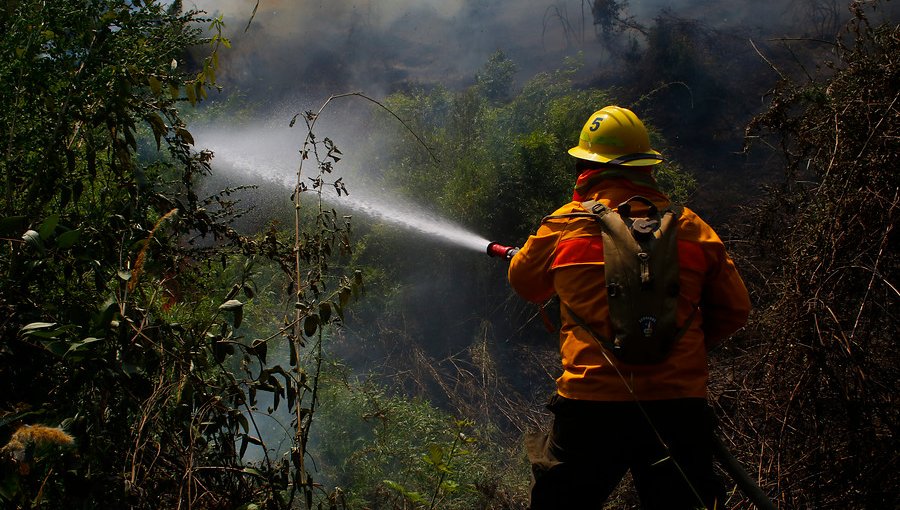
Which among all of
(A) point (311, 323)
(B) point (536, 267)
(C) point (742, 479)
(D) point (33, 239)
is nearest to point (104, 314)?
(D) point (33, 239)

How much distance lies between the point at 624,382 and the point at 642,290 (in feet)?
1.10

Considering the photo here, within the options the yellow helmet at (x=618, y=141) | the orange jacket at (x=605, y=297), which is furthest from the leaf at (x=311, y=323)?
the yellow helmet at (x=618, y=141)

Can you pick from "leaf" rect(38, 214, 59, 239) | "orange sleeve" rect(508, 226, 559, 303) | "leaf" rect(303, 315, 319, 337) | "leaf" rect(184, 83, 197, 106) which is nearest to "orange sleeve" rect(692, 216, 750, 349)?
"orange sleeve" rect(508, 226, 559, 303)

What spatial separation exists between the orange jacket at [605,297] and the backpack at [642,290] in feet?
0.19

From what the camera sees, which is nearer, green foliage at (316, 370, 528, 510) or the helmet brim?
the helmet brim

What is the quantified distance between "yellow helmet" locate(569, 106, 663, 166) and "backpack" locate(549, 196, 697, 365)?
0.46 meters

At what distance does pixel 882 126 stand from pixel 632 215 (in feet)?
4.62

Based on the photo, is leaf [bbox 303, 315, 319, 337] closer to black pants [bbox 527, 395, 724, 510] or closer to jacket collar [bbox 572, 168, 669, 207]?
black pants [bbox 527, 395, 724, 510]

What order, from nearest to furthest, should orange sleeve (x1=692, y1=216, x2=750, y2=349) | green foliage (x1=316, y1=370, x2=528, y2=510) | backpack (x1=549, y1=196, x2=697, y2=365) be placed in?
backpack (x1=549, y1=196, x2=697, y2=365) < orange sleeve (x1=692, y1=216, x2=750, y2=349) < green foliage (x1=316, y1=370, x2=528, y2=510)

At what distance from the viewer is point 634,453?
2338 mm

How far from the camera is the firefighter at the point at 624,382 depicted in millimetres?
2268

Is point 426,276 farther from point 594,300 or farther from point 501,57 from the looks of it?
point 501,57

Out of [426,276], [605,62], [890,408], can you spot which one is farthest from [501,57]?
[890,408]

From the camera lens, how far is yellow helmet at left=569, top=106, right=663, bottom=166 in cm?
266
